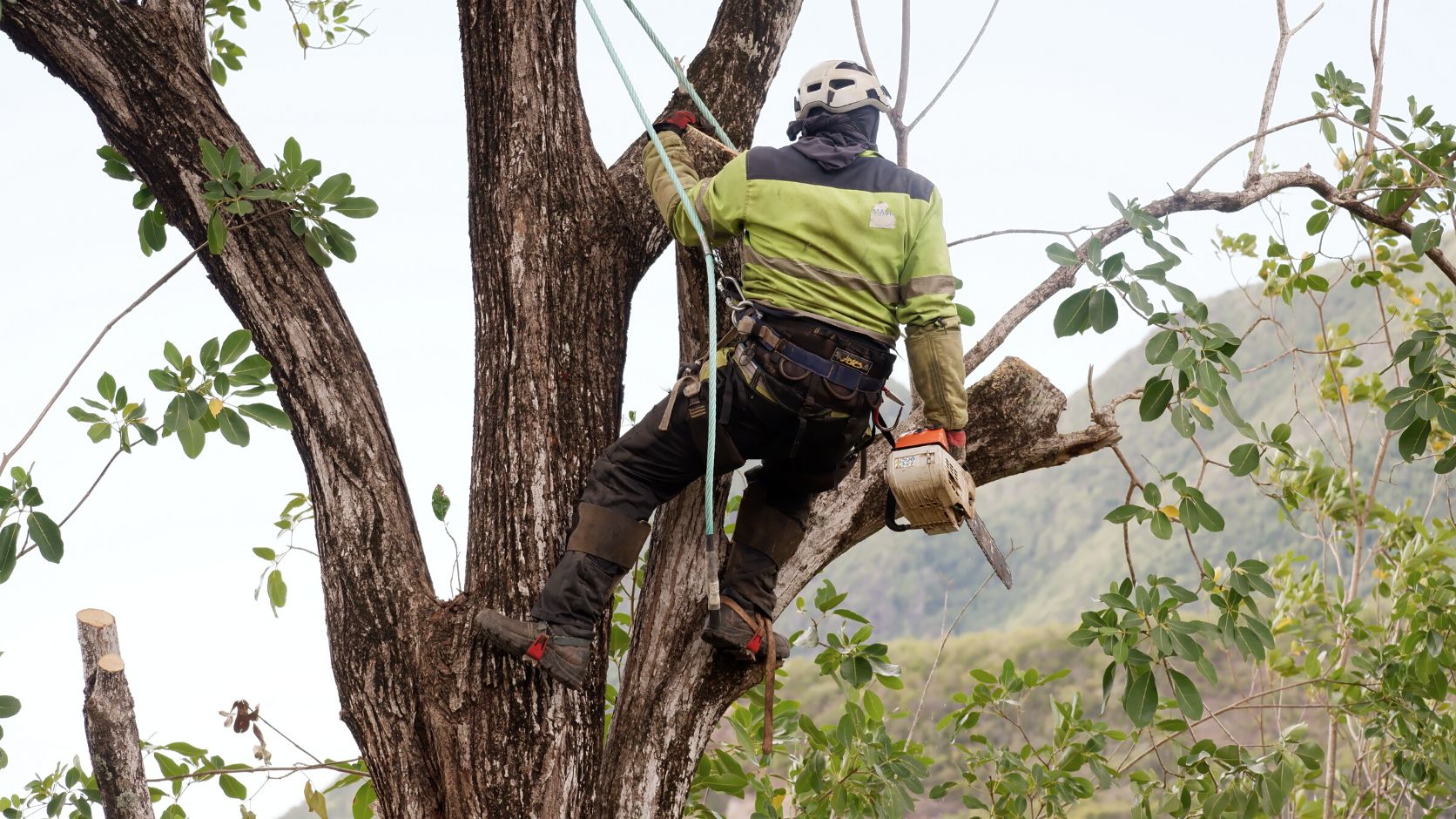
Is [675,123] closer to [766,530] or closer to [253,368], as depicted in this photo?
[766,530]

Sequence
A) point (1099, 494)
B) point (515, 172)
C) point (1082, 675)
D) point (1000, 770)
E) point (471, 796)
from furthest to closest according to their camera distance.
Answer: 1. point (1099, 494)
2. point (1082, 675)
3. point (1000, 770)
4. point (515, 172)
5. point (471, 796)

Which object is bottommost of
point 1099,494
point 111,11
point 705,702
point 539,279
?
point 705,702

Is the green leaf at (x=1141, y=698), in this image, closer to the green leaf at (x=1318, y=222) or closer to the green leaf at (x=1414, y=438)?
the green leaf at (x=1414, y=438)

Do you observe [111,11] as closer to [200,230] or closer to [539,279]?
[200,230]

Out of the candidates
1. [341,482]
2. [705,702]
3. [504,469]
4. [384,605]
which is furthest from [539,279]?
[705,702]

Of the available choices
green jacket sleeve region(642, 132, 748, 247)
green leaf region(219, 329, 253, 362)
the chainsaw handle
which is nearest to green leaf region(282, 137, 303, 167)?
green leaf region(219, 329, 253, 362)

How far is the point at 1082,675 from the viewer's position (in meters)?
47.8

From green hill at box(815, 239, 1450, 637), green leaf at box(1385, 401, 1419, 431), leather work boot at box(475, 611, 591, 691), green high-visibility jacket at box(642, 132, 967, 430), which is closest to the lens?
leather work boot at box(475, 611, 591, 691)

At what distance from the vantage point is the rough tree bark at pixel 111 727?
10.6 feet

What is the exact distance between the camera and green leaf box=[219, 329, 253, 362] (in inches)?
121

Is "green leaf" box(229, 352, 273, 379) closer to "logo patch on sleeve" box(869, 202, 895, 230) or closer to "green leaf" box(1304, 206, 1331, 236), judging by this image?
"logo patch on sleeve" box(869, 202, 895, 230)

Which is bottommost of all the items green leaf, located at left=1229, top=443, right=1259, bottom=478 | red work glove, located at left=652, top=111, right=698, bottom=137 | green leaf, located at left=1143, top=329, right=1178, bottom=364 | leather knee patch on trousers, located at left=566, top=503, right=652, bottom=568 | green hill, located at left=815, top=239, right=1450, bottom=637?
leather knee patch on trousers, located at left=566, top=503, right=652, bottom=568

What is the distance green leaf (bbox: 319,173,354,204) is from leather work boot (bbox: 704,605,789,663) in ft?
5.31

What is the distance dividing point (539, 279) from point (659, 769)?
1.45m
